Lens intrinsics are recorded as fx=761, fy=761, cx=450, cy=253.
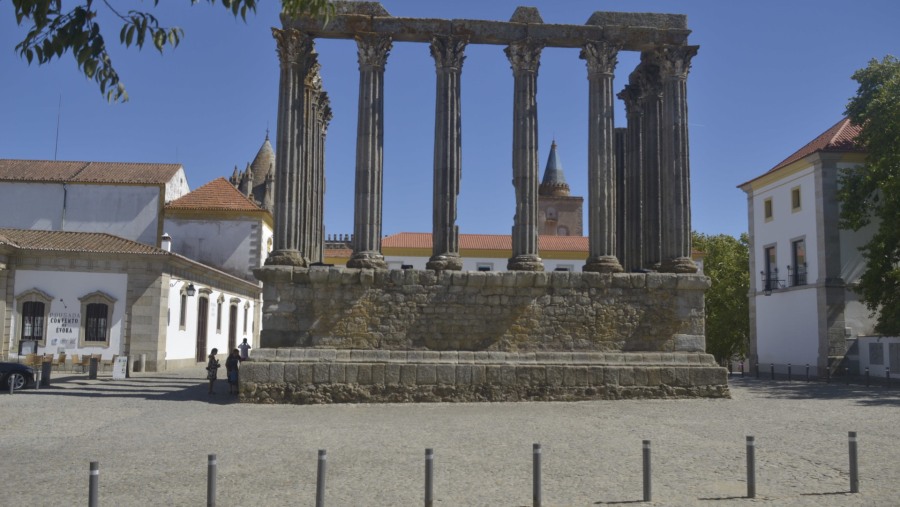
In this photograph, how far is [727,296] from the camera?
45.3 m

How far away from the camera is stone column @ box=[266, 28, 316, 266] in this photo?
17547 mm

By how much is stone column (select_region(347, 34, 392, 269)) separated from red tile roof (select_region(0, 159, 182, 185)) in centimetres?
1914

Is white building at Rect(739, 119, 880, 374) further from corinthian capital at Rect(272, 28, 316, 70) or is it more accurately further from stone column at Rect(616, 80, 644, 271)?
corinthian capital at Rect(272, 28, 316, 70)

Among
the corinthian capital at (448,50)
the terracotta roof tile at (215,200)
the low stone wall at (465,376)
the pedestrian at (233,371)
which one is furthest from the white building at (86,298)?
the corinthian capital at (448,50)

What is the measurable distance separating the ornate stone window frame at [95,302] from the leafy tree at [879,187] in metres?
24.1

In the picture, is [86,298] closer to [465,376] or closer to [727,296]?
[465,376]

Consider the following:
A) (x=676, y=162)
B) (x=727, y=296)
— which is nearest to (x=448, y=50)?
(x=676, y=162)

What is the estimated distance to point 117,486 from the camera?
25.9ft

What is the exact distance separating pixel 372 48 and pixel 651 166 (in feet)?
26.1

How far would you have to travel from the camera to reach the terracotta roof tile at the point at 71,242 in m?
24.9

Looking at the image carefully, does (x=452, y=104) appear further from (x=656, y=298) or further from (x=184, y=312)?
(x=184, y=312)

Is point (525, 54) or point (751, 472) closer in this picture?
point (751, 472)

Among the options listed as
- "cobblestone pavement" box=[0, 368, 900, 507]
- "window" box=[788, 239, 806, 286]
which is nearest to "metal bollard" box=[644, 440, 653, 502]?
"cobblestone pavement" box=[0, 368, 900, 507]

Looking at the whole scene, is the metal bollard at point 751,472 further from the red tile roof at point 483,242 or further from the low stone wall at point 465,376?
the red tile roof at point 483,242
